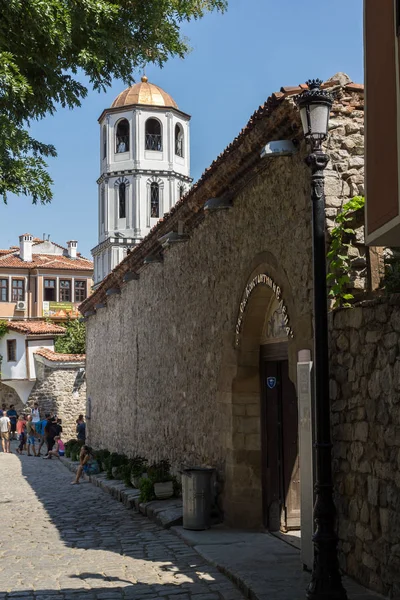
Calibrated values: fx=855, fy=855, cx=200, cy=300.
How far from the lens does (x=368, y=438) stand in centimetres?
748

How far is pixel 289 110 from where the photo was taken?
881cm

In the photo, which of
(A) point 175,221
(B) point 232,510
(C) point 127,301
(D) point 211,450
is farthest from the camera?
(C) point 127,301

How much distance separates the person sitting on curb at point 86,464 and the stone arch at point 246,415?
882 centimetres

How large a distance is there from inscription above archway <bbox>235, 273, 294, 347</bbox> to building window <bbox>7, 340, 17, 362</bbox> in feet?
116

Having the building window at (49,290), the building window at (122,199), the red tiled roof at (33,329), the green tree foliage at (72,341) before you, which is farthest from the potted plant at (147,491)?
the building window at (49,290)

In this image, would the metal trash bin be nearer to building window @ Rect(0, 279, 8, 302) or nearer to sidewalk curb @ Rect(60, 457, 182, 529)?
sidewalk curb @ Rect(60, 457, 182, 529)

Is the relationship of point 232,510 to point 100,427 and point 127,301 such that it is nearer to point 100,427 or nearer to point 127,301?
point 127,301

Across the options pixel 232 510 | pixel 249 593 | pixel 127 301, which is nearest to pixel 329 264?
pixel 249 593

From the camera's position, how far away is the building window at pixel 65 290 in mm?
62406

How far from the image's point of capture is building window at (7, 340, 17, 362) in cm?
4524

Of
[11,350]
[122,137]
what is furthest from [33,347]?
[122,137]

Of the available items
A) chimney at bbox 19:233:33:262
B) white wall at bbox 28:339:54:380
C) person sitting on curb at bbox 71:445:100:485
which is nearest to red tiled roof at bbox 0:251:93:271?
chimney at bbox 19:233:33:262

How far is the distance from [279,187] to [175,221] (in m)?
5.12

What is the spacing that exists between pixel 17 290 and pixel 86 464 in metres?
43.1
